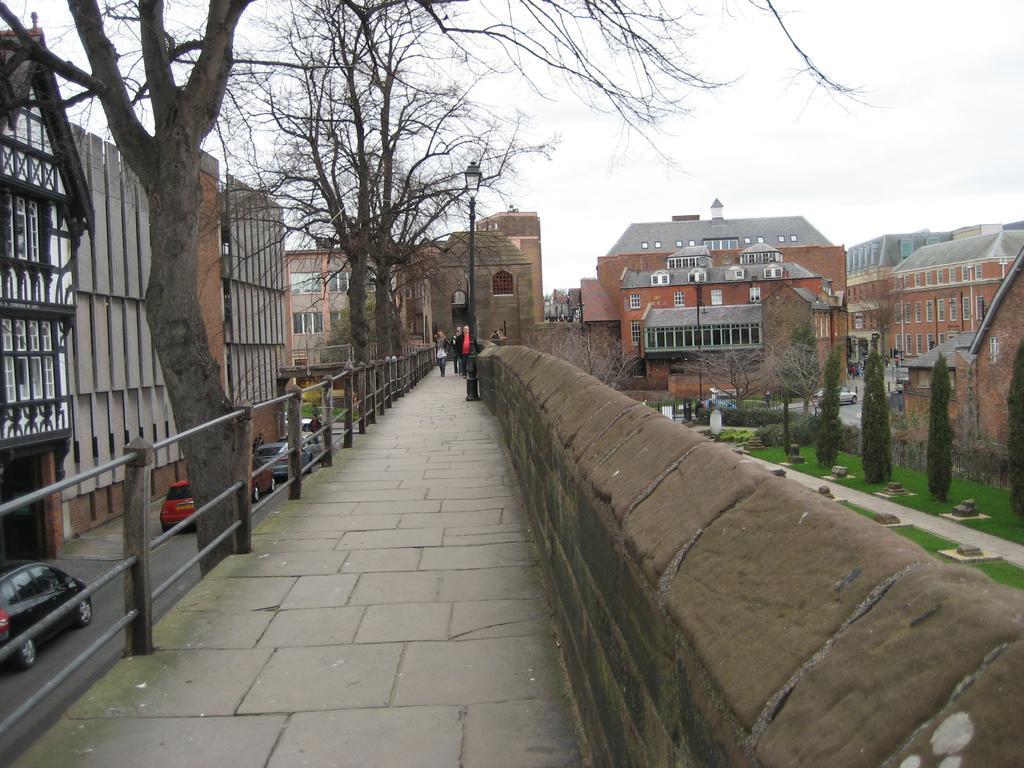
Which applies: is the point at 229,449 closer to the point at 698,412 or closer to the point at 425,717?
the point at 425,717

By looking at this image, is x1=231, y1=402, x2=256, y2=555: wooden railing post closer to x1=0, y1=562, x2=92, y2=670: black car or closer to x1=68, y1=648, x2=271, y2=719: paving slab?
x1=68, y1=648, x2=271, y2=719: paving slab

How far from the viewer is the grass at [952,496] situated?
3100 cm

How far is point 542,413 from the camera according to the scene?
5766 mm

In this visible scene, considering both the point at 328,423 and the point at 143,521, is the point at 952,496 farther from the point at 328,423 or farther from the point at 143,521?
the point at 143,521

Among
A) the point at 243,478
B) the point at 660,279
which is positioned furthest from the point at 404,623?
the point at 660,279

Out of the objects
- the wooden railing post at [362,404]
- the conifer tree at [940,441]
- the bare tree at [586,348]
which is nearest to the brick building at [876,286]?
the bare tree at [586,348]

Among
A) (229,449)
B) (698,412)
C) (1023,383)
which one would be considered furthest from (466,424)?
(698,412)

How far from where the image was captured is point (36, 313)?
2169 cm

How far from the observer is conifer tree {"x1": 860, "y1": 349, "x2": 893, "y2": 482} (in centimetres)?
4034

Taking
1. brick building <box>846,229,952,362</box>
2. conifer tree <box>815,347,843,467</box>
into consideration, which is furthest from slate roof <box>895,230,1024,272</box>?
conifer tree <box>815,347,843,467</box>

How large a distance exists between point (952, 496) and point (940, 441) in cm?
255

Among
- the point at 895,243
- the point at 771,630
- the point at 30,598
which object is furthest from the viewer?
the point at 895,243

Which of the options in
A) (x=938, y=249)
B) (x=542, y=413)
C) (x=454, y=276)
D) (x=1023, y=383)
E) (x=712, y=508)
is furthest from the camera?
(x=938, y=249)

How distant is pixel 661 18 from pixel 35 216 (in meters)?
19.6
